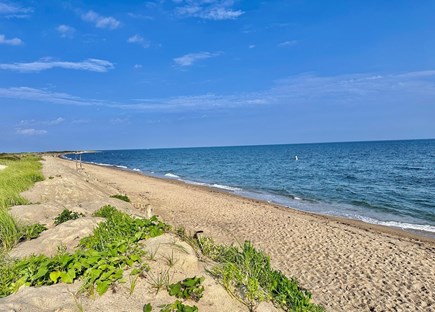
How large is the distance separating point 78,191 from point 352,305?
1375 centimetres

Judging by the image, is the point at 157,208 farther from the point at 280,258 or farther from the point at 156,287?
the point at 156,287

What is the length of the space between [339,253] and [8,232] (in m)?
10.4

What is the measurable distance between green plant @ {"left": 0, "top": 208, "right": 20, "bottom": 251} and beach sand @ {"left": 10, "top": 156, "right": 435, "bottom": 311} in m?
3.42

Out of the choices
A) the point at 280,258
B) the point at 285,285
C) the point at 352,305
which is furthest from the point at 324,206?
the point at 285,285

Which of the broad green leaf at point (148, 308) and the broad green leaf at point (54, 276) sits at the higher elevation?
the broad green leaf at point (54, 276)

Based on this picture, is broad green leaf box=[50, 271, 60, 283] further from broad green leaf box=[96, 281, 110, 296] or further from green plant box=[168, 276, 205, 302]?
green plant box=[168, 276, 205, 302]

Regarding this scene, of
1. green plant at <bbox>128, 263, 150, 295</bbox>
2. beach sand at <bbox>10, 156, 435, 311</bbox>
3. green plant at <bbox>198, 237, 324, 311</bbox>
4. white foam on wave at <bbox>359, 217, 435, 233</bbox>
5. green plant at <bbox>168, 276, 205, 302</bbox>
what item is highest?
green plant at <bbox>128, 263, 150, 295</bbox>

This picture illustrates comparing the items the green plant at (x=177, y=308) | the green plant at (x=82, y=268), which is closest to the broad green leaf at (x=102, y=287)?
the green plant at (x=82, y=268)

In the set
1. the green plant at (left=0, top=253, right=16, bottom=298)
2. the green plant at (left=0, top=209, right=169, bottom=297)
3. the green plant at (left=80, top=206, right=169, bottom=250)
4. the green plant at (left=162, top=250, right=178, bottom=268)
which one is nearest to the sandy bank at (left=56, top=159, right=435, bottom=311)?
the green plant at (left=80, top=206, right=169, bottom=250)

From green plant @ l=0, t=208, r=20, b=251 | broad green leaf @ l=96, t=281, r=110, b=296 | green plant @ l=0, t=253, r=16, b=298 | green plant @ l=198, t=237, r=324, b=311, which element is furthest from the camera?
green plant @ l=0, t=208, r=20, b=251

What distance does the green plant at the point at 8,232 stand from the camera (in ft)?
20.6

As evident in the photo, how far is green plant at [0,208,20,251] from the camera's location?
20.6 feet

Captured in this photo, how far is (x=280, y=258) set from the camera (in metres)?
10.4

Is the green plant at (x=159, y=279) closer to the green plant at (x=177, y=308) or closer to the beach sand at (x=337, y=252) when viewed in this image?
the green plant at (x=177, y=308)
